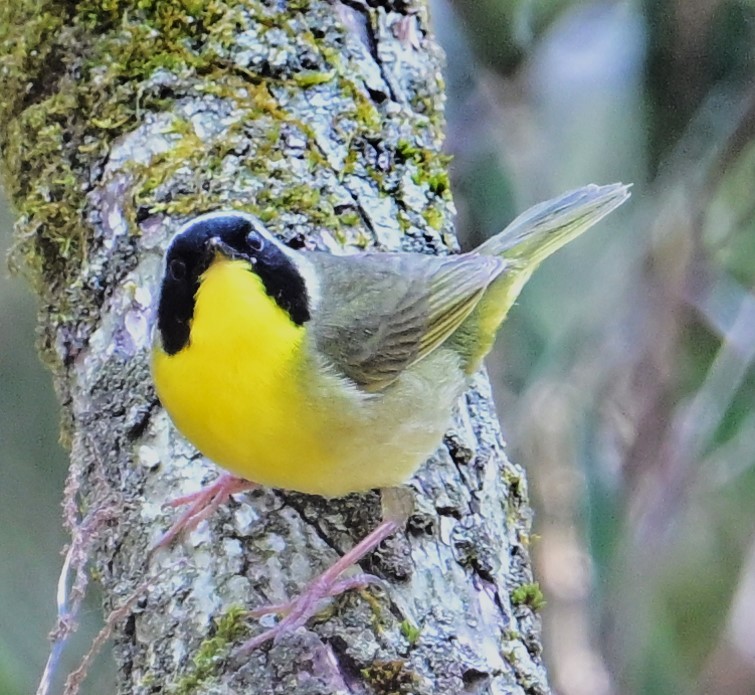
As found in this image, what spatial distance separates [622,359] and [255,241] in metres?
2.22

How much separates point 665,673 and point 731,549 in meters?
0.64

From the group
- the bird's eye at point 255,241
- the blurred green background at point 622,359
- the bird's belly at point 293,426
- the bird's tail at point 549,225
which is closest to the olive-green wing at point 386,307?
the bird's belly at point 293,426

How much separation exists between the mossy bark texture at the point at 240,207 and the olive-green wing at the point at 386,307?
10cm

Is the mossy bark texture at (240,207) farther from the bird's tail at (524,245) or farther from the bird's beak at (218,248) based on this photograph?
the bird's beak at (218,248)

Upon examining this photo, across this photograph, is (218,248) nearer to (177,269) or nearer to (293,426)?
(177,269)

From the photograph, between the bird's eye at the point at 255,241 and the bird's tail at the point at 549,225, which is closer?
the bird's eye at the point at 255,241

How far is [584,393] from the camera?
3.72 m

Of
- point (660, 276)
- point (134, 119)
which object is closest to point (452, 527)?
point (134, 119)

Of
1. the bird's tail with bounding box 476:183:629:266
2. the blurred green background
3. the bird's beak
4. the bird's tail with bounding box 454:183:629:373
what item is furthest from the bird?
the blurred green background

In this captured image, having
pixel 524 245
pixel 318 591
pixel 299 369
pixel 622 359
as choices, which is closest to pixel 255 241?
pixel 299 369

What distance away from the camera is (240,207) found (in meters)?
2.30

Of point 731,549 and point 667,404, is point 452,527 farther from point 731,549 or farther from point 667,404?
point 731,549

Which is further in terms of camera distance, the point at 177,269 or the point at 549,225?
the point at 549,225

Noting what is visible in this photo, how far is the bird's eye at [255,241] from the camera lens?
6.45ft
